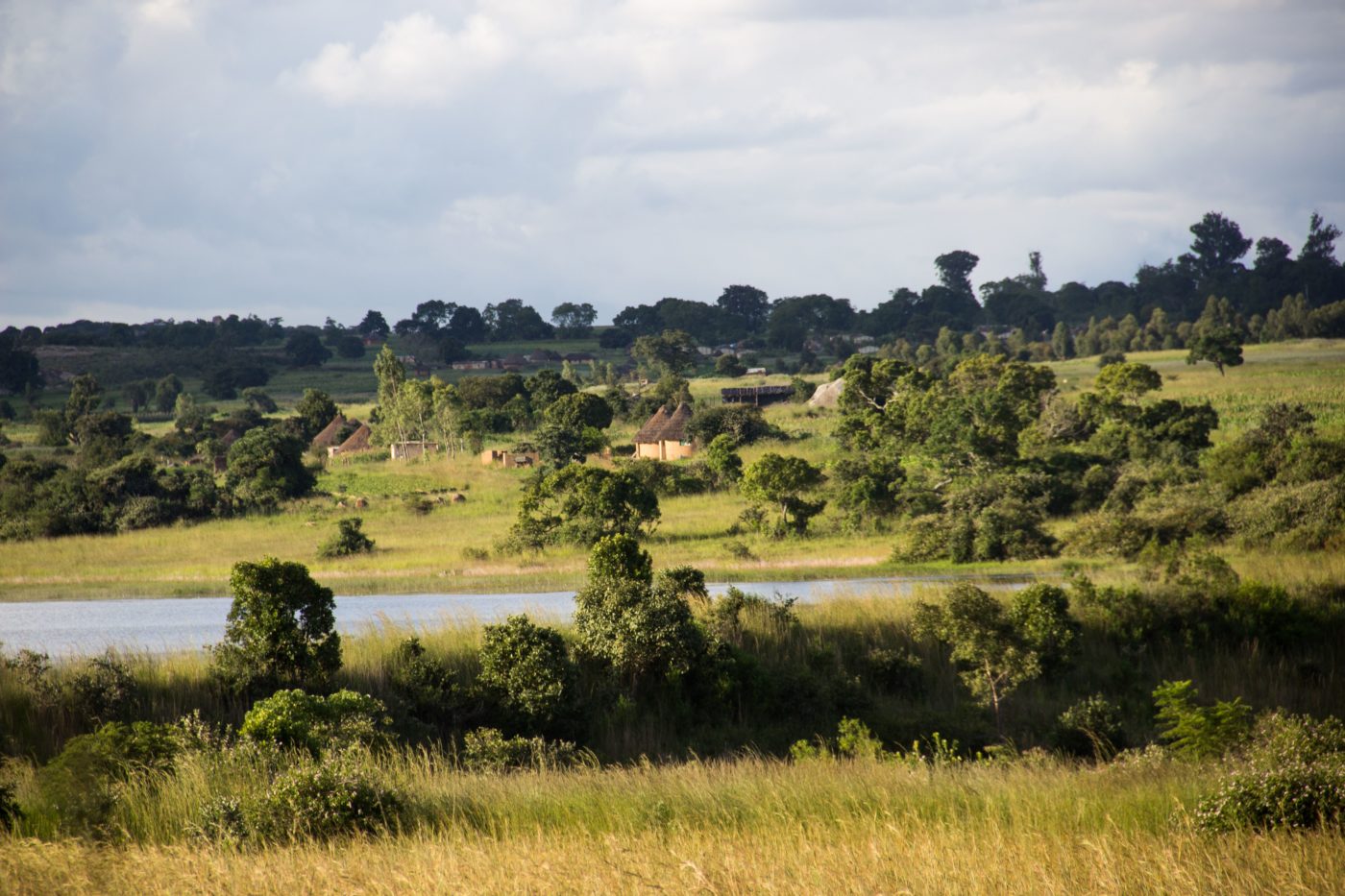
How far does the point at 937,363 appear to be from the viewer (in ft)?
290

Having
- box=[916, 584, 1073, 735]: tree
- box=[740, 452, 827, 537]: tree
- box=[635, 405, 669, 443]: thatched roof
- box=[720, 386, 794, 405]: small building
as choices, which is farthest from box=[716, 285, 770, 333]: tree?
box=[916, 584, 1073, 735]: tree

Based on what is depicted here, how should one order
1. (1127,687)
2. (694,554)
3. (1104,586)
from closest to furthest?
(1127,687), (1104,586), (694,554)

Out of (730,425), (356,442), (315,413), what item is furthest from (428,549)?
(315,413)

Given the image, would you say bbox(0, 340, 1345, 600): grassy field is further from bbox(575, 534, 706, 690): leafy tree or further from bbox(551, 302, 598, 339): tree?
bbox(551, 302, 598, 339): tree

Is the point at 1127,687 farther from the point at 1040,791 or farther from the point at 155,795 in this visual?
the point at 155,795

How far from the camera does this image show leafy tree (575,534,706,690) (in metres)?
15.2

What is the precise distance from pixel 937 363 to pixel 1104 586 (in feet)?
229

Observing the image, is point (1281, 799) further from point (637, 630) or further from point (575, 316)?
point (575, 316)

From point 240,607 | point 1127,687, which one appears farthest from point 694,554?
point 240,607

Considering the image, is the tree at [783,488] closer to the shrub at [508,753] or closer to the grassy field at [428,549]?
the grassy field at [428,549]

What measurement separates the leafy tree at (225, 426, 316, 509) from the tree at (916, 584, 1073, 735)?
115 feet

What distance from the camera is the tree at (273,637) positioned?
13.7m

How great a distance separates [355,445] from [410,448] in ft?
13.9

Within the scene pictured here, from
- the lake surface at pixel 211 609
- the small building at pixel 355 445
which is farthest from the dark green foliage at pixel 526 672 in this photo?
the small building at pixel 355 445
